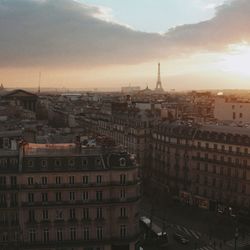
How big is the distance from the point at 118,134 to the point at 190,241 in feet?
178

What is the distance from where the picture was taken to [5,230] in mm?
62625

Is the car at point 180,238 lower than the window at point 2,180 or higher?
lower

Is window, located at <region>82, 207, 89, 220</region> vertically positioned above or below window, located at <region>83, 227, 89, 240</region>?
above

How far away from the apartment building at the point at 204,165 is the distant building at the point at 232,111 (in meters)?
38.0

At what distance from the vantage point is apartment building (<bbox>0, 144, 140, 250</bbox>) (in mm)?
62625

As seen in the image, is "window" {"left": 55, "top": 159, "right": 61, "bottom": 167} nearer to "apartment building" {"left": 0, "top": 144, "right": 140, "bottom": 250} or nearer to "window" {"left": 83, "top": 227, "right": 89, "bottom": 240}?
"apartment building" {"left": 0, "top": 144, "right": 140, "bottom": 250}

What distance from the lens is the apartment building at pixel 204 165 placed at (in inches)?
3563

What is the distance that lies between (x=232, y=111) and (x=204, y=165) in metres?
52.7

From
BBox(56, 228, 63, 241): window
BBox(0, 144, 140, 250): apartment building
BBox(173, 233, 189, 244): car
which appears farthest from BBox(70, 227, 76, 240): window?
BBox(173, 233, 189, 244): car

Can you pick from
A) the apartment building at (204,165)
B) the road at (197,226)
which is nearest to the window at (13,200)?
the road at (197,226)

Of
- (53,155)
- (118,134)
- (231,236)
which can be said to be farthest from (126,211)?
(118,134)

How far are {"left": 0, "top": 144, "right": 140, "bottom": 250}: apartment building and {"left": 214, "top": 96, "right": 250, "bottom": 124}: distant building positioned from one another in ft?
261

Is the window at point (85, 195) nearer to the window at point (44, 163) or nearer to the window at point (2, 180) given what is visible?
the window at point (44, 163)

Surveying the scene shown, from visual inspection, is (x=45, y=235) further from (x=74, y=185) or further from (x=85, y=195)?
(x=74, y=185)
